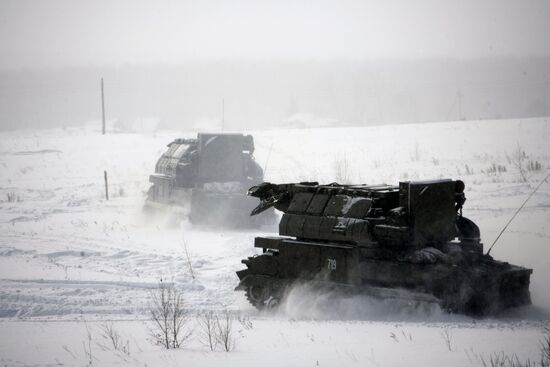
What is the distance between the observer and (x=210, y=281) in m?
12.7

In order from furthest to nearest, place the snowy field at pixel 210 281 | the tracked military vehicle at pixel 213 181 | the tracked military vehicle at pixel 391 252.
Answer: the tracked military vehicle at pixel 213 181 → the tracked military vehicle at pixel 391 252 → the snowy field at pixel 210 281

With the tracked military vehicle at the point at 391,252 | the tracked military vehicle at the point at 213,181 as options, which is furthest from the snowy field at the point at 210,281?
the tracked military vehicle at the point at 213,181

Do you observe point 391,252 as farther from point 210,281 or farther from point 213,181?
point 213,181

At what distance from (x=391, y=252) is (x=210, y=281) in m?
4.05

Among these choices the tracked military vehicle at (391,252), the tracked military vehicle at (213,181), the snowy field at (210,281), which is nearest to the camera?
the snowy field at (210,281)

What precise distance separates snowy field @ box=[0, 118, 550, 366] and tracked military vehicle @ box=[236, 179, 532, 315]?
311mm

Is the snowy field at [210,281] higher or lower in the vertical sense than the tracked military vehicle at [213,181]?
lower

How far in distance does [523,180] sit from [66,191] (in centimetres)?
1891

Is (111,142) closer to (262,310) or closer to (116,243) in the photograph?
(116,243)

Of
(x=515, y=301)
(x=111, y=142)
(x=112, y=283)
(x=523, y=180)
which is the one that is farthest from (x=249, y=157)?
(x=111, y=142)

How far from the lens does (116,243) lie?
671 inches

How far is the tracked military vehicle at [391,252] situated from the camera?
367 inches

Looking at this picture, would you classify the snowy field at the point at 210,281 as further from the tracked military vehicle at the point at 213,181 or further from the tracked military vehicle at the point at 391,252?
the tracked military vehicle at the point at 213,181

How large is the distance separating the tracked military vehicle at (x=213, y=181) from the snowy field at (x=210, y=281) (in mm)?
667
